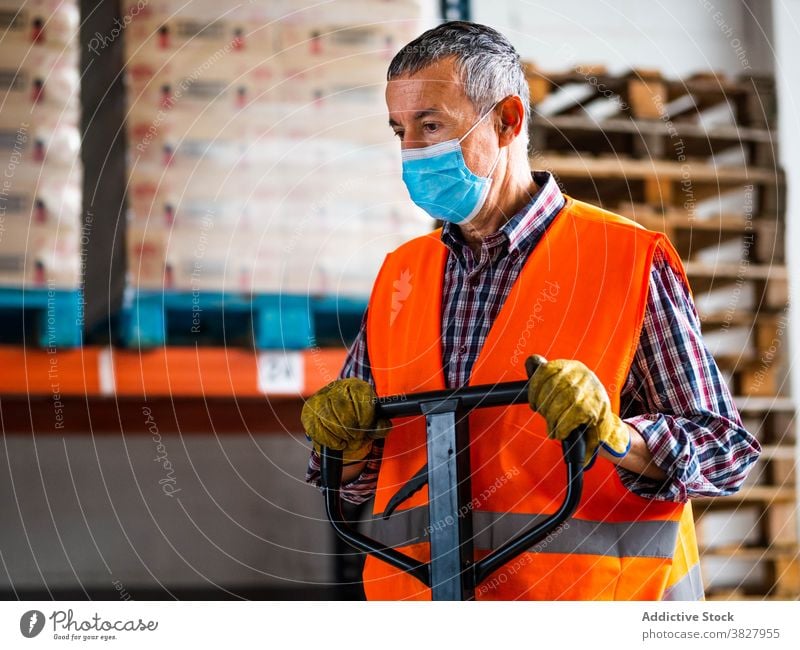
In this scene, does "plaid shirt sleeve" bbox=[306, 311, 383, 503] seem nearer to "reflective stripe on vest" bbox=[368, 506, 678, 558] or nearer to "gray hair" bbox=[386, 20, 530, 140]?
"reflective stripe on vest" bbox=[368, 506, 678, 558]

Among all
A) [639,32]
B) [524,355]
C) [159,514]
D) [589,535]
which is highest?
[639,32]

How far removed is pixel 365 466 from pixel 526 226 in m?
0.67

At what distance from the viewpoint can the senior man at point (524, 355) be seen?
6.95 ft

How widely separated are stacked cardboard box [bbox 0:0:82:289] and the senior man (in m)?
1.48

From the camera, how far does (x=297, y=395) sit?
3684mm

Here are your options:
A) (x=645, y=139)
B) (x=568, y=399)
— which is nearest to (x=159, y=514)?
(x=645, y=139)

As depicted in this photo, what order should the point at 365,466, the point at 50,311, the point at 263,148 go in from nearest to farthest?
A: the point at 365,466 < the point at 50,311 < the point at 263,148

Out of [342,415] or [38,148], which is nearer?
[342,415]

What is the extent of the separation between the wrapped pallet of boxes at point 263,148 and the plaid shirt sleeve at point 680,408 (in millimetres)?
1462

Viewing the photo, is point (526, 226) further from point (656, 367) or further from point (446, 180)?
point (656, 367)

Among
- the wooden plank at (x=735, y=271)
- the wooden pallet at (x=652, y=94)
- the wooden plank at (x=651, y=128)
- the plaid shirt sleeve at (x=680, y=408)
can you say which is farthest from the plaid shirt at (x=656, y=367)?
the wooden plank at (x=735, y=271)

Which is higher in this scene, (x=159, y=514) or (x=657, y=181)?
(x=657, y=181)

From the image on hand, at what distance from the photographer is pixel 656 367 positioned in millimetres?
2152

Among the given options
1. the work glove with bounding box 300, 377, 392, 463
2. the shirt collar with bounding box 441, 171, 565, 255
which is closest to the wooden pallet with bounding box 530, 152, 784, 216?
the shirt collar with bounding box 441, 171, 565, 255
